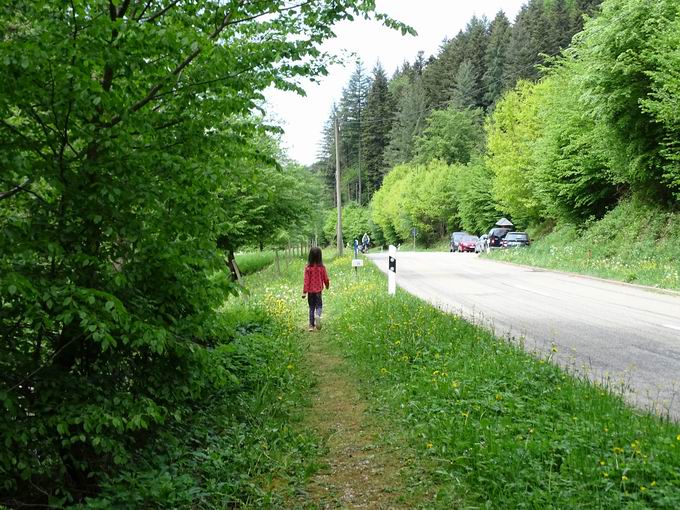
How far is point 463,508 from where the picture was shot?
3623mm

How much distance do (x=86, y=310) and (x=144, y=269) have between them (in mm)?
783

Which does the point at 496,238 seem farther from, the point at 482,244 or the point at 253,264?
the point at 253,264

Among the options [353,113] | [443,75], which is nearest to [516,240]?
[443,75]

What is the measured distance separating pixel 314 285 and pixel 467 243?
37.9 meters

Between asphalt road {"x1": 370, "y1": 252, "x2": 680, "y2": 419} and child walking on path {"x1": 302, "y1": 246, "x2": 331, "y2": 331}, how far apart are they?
9.96 ft

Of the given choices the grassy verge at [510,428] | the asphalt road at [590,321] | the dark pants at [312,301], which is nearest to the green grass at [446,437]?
the grassy verge at [510,428]

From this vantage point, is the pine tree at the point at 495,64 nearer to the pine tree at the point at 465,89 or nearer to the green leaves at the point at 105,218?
the pine tree at the point at 465,89

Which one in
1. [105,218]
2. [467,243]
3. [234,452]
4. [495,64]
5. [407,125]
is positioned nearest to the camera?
[105,218]

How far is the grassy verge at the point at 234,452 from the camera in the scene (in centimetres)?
381

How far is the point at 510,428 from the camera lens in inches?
181

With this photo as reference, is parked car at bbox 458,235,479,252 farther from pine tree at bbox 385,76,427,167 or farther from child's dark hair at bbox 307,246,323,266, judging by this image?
pine tree at bbox 385,76,427,167

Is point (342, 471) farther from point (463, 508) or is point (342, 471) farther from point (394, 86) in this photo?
point (394, 86)

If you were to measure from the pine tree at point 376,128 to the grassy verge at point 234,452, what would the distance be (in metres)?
91.3

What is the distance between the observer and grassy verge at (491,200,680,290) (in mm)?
18234
